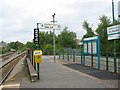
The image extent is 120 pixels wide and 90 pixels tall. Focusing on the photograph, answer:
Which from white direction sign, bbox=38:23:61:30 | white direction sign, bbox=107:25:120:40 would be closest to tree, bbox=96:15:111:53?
white direction sign, bbox=38:23:61:30

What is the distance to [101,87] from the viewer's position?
11.2 metres

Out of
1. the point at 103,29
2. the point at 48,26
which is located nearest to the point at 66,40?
the point at 103,29

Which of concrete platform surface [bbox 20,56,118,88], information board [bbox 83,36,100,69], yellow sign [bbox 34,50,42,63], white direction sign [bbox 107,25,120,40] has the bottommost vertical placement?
concrete platform surface [bbox 20,56,118,88]

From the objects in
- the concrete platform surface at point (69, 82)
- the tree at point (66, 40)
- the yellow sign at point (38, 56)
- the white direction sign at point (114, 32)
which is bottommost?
the concrete platform surface at point (69, 82)

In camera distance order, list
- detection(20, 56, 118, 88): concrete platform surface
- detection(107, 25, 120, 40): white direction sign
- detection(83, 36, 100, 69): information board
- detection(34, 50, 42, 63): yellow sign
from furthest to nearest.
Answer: detection(83, 36, 100, 69): information board, detection(107, 25, 120, 40): white direction sign, detection(34, 50, 42, 63): yellow sign, detection(20, 56, 118, 88): concrete platform surface

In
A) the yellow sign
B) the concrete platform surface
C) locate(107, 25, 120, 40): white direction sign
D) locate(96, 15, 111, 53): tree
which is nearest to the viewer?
the concrete platform surface

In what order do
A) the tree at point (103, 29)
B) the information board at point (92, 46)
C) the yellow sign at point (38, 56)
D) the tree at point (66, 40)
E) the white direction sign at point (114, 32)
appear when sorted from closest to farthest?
the yellow sign at point (38, 56), the white direction sign at point (114, 32), the information board at point (92, 46), the tree at point (103, 29), the tree at point (66, 40)

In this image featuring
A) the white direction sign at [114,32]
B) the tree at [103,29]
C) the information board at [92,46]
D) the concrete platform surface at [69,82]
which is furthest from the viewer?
the tree at [103,29]

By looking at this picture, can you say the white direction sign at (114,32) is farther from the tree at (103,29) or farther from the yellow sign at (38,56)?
the tree at (103,29)

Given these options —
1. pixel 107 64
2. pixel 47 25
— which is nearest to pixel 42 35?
pixel 47 25

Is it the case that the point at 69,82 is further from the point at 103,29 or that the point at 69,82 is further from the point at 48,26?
the point at 103,29

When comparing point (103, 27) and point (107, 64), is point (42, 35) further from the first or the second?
point (107, 64)

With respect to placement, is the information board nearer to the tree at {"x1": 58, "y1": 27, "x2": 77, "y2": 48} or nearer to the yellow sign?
the yellow sign

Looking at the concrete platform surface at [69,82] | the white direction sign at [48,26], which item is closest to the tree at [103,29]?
the white direction sign at [48,26]
